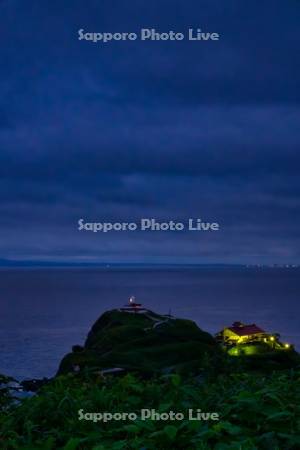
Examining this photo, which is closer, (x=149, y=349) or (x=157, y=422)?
(x=157, y=422)

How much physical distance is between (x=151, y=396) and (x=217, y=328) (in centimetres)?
10521

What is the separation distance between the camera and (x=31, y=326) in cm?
11450

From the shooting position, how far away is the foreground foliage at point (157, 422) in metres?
6.32

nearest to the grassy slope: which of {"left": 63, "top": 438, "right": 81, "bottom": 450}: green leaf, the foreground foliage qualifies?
the foreground foliage

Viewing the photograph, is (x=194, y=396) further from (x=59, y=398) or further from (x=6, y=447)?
(x=6, y=447)

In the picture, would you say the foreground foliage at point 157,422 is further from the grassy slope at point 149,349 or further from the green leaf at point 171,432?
the grassy slope at point 149,349

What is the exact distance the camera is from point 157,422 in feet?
22.6

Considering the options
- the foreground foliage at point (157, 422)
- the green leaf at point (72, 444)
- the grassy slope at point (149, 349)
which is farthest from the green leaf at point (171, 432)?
the grassy slope at point (149, 349)

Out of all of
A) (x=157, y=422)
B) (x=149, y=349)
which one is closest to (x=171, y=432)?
(x=157, y=422)

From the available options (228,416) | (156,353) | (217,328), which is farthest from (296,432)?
(217,328)

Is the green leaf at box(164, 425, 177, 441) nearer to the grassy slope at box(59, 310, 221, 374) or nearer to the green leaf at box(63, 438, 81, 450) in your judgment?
the green leaf at box(63, 438, 81, 450)

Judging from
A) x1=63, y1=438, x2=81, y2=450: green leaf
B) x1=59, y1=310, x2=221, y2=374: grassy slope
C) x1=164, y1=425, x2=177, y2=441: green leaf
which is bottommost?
x1=63, y1=438, x2=81, y2=450: green leaf

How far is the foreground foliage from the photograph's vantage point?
6.32m

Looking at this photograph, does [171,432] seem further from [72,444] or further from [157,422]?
[72,444]
